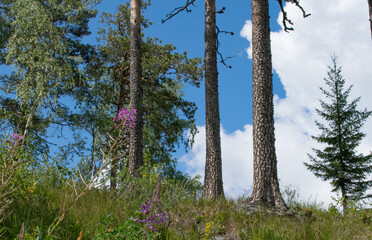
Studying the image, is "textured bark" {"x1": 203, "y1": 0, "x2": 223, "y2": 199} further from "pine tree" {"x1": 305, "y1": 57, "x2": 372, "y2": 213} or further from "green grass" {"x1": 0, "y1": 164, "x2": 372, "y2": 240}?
"pine tree" {"x1": 305, "y1": 57, "x2": 372, "y2": 213}

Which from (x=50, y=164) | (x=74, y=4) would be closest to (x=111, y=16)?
(x=74, y=4)

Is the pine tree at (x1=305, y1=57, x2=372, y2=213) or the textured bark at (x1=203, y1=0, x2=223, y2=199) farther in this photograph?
the pine tree at (x1=305, y1=57, x2=372, y2=213)

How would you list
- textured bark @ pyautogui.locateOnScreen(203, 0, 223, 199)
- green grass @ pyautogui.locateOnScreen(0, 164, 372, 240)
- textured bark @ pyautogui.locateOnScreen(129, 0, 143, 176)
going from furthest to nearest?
textured bark @ pyautogui.locateOnScreen(129, 0, 143, 176) < textured bark @ pyautogui.locateOnScreen(203, 0, 223, 199) < green grass @ pyautogui.locateOnScreen(0, 164, 372, 240)

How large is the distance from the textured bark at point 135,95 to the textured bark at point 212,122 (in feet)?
6.03

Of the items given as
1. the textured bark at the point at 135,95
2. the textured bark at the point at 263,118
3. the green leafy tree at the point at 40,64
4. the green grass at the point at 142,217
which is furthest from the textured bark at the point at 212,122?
the green leafy tree at the point at 40,64

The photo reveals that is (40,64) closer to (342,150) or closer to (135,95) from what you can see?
(135,95)

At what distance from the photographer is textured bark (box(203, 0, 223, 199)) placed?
873cm

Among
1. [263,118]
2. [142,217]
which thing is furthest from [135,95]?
[142,217]

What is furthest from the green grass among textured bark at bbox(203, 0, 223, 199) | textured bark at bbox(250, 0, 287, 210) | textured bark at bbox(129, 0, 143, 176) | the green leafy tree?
the green leafy tree

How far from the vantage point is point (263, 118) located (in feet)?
24.2

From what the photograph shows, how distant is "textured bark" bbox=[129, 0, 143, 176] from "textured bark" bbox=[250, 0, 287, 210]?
3.24 metres

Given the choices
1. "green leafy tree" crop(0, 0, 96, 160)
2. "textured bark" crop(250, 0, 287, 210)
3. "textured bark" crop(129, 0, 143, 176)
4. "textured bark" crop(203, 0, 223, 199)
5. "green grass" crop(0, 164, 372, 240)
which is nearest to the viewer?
"green grass" crop(0, 164, 372, 240)

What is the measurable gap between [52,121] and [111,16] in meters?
5.11

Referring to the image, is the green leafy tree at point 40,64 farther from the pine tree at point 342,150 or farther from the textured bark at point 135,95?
the pine tree at point 342,150
